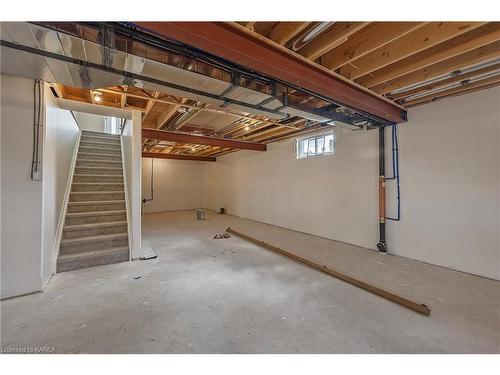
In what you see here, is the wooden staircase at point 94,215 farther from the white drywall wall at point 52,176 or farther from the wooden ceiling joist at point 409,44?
the wooden ceiling joist at point 409,44

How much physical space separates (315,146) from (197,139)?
9.83 ft

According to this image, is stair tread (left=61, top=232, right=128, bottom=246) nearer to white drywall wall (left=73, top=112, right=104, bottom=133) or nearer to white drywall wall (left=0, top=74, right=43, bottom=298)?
white drywall wall (left=0, top=74, right=43, bottom=298)

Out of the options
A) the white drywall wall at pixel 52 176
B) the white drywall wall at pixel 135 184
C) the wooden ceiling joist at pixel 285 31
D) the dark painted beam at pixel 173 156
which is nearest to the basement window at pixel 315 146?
the wooden ceiling joist at pixel 285 31

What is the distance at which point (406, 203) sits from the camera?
354 cm

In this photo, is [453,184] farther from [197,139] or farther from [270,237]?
[197,139]

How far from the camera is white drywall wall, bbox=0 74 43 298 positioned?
7.14ft

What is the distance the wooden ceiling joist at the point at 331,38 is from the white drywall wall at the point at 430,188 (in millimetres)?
2420

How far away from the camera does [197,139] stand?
18.0ft

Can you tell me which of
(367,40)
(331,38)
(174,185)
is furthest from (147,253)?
(174,185)

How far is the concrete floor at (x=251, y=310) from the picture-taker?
1.61 metres
